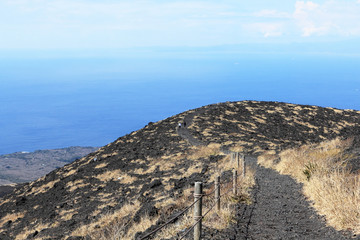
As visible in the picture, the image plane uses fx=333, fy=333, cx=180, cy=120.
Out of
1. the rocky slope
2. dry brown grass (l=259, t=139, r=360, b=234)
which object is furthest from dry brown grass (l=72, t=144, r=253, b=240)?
the rocky slope

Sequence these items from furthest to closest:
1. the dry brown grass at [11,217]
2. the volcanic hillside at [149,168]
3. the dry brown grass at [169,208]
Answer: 1. the dry brown grass at [11,217]
2. the volcanic hillside at [149,168]
3. the dry brown grass at [169,208]

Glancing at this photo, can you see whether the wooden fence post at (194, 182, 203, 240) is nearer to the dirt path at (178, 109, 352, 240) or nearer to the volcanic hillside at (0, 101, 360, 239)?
the dirt path at (178, 109, 352, 240)

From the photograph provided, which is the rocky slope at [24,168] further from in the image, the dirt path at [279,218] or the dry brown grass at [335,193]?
the dry brown grass at [335,193]

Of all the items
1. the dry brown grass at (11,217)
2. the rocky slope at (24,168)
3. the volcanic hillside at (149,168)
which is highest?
the volcanic hillside at (149,168)

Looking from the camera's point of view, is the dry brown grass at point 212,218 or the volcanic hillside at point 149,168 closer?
the dry brown grass at point 212,218

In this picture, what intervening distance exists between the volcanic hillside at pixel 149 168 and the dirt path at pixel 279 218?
11.3 ft

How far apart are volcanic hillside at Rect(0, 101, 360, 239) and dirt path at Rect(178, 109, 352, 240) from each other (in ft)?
11.3

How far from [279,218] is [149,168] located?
19.5m

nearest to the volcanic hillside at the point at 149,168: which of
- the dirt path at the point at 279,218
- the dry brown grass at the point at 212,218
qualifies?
the dry brown grass at the point at 212,218

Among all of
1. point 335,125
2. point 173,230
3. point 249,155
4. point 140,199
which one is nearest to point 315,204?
point 173,230

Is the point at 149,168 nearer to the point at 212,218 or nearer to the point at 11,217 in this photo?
the point at 11,217

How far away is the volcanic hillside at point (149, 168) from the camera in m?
18.4

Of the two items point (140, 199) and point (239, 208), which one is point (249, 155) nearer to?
point (140, 199)

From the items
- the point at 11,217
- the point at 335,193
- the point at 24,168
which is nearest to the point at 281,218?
the point at 335,193
